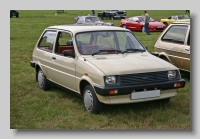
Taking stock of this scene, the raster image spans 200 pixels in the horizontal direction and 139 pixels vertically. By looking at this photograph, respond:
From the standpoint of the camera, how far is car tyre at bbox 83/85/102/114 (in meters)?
5.73

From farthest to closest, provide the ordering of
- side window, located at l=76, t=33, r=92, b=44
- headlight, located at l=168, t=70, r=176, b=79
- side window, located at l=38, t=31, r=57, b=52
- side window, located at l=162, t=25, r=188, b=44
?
side window, located at l=162, t=25, r=188, b=44 < side window, located at l=38, t=31, r=57, b=52 < side window, located at l=76, t=33, r=92, b=44 < headlight, located at l=168, t=70, r=176, b=79

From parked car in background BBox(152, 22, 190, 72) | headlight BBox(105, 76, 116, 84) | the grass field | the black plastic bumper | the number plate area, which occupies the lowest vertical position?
the grass field

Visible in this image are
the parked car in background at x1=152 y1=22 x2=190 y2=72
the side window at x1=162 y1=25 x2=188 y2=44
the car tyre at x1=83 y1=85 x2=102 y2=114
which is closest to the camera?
the car tyre at x1=83 y1=85 x2=102 y2=114

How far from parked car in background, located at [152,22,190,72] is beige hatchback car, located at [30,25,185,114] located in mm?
1842

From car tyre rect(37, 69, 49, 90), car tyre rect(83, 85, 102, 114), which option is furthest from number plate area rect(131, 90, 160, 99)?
car tyre rect(37, 69, 49, 90)

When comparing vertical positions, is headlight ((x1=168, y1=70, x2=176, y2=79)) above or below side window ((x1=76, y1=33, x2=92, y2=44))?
below

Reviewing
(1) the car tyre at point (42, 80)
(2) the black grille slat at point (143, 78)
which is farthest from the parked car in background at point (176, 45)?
(1) the car tyre at point (42, 80)

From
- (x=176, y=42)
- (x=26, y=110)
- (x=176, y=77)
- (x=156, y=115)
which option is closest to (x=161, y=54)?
(x=176, y=42)

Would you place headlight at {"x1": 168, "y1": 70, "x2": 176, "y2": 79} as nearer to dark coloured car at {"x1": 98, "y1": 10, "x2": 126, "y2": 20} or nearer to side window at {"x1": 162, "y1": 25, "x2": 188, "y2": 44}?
side window at {"x1": 162, "y1": 25, "x2": 188, "y2": 44}

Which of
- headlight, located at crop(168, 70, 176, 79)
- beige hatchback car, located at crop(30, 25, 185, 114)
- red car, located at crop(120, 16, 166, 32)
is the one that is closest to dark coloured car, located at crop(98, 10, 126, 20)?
red car, located at crop(120, 16, 166, 32)

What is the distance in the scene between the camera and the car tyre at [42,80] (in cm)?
777

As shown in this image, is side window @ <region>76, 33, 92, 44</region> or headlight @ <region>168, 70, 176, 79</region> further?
side window @ <region>76, 33, 92, 44</region>

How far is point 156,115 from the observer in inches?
226

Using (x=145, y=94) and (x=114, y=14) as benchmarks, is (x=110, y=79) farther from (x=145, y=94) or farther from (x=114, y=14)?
(x=114, y=14)
